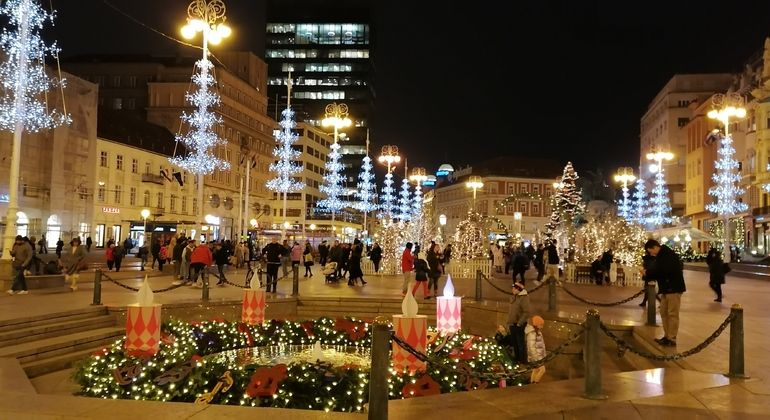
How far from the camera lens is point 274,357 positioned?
1191cm

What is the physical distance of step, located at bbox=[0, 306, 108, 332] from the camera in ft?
37.7

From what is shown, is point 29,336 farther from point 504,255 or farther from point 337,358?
point 504,255

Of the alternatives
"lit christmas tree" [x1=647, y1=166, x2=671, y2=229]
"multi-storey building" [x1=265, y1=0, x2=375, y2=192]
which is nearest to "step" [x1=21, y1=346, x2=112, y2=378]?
"lit christmas tree" [x1=647, y1=166, x2=671, y2=229]

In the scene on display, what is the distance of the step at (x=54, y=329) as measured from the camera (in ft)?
36.6

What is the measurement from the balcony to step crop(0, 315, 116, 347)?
45.1 meters

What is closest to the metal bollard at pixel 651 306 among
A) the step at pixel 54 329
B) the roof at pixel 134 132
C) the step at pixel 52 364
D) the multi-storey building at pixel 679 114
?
the step at pixel 52 364

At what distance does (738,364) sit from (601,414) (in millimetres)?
2829

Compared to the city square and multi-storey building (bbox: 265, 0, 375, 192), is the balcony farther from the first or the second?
multi-storey building (bbox: 265, 0, 375, 192)

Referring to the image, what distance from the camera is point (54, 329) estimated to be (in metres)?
12.2

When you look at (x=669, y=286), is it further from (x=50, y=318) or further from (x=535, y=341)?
(x=50, y=318)

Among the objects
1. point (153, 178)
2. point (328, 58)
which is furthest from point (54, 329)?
point (328, 58)

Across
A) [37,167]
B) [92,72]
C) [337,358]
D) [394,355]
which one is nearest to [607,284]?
[337,358]

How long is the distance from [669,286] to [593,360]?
366 centimetres

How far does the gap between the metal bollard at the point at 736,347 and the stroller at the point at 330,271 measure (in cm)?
1545
